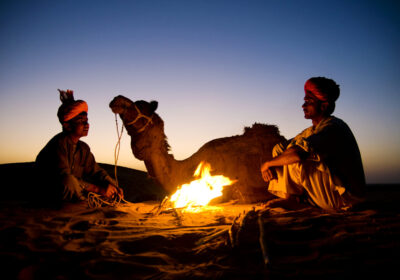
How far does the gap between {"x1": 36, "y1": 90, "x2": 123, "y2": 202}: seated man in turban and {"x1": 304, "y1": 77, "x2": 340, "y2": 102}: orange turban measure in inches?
150

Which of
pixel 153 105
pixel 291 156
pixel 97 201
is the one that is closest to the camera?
pixel 291 156

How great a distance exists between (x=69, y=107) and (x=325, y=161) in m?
4.30

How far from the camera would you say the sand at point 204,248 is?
1604 millimetres

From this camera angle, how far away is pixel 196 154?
17.8 ft

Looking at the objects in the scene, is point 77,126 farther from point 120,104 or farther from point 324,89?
point 324,89

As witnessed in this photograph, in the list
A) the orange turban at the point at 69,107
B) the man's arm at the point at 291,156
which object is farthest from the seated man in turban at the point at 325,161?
the orange turban at the point at 69,107

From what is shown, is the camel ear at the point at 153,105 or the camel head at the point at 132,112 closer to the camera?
the camel head at the point at 132,112

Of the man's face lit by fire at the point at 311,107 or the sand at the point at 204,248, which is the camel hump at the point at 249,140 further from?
the sand at the point at 204,248

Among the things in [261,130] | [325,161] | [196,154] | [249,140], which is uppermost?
[261,130]

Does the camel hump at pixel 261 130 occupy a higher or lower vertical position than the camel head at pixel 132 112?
lower

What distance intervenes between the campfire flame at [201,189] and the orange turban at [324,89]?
231 cm

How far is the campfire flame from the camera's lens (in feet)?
Result: 14.6

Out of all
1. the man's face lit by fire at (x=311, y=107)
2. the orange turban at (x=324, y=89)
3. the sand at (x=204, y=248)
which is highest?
the orange turban at (x=324, y=89)

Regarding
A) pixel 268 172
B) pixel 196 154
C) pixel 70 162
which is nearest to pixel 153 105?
pixel 196 154
